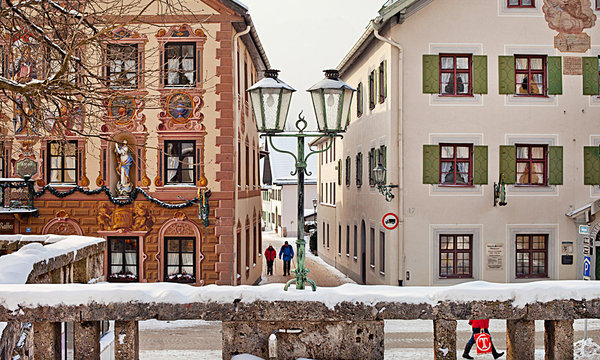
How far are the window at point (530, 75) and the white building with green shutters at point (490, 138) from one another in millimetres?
31

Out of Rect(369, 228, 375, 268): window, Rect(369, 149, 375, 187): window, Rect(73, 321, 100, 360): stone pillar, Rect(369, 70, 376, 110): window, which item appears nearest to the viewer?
Rect(73, 321, 100, 360): stone pillar

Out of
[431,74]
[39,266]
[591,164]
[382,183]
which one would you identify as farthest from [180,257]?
[591,164]

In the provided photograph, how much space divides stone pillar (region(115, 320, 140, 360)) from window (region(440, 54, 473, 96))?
15.7m

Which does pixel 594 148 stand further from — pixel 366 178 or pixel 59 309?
pixel 59 309

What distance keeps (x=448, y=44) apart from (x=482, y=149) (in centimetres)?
342

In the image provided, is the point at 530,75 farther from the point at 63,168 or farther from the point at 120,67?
the point at 63,168

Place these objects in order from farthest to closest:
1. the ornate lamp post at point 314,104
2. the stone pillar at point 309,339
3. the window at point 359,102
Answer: the window at point 359,102 → the ornate lamp post at point 314,104 → the stone pillar at point 309,339

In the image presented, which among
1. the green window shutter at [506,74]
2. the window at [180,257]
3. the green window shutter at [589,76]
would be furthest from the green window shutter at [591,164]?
the window at [180,257]

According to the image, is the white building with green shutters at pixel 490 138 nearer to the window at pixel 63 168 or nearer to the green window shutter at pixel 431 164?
the green window shutter at pixel 431 164

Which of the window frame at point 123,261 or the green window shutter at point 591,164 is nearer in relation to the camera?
the window frame at point 123,261

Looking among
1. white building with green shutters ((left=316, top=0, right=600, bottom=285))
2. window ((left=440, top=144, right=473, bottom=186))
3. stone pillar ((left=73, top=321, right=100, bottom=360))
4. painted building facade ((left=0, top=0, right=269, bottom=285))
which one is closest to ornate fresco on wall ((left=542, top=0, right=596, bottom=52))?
white building with green shutters ((left=316, top=0, right=600, bottom=285))

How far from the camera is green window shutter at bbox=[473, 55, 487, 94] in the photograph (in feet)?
63.0

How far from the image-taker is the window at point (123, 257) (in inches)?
725

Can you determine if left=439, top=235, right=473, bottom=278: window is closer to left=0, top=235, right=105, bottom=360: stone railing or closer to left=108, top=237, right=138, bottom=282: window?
left=108, top=237, right=138, bottom=282: window
